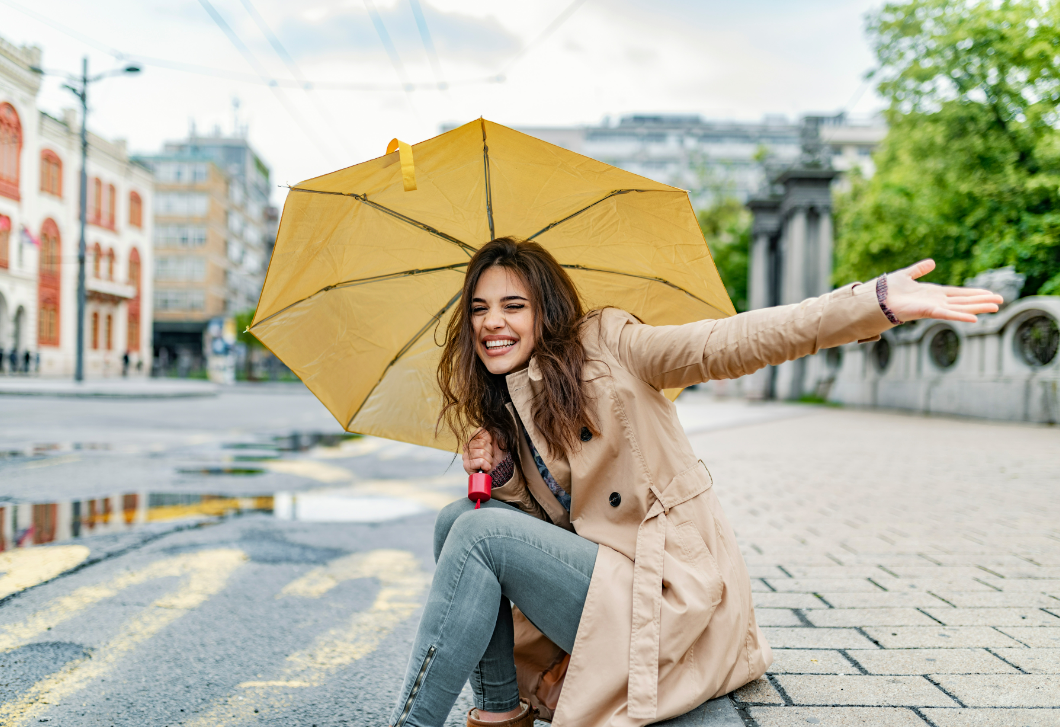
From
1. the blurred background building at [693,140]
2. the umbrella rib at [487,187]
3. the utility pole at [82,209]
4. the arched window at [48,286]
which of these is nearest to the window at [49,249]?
the arched window at [48,286]

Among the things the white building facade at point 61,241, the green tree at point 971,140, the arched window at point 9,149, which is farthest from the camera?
the white building facade at point 61,241

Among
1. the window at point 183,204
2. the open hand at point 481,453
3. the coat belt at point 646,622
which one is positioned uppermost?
the window at point 183,204

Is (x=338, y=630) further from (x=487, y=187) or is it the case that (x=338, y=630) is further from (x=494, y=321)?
(x=487, y=187)

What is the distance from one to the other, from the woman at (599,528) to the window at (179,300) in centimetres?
6417

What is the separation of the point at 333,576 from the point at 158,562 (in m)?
0.99

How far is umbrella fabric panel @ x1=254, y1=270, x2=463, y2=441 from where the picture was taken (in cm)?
273

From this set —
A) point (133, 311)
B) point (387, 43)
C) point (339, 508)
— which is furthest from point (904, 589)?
point (133, 311)

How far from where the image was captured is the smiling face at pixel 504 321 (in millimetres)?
2270

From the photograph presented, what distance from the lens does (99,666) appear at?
104 inches

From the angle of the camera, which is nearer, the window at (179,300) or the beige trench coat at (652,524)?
the beige trench coat at (652,524)

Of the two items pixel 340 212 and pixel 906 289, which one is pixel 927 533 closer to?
pixel 906 289

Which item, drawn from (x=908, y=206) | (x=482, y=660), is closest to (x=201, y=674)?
(x=482, y=660)

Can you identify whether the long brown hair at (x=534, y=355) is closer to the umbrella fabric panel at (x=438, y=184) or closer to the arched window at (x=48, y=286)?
the umbrella fabric panel at (x=438, y=184)

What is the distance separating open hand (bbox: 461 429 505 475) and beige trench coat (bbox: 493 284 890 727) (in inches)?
6.0
